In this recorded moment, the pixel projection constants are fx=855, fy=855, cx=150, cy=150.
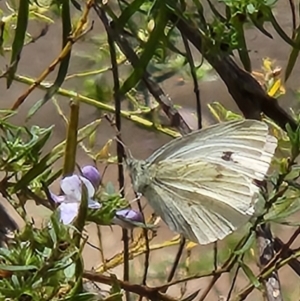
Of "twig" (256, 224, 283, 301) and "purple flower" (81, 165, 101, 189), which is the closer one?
"purple flower" (81, 165, 101, 189)

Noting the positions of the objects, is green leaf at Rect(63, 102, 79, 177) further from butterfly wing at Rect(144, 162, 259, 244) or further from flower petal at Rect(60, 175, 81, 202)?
butterfly wing at Rect(144, 162, 259, 244)

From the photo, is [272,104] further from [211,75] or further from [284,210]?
[211,75]

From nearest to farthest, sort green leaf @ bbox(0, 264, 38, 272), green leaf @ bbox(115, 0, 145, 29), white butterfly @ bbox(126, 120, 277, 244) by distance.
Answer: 1. green leaf @ bbox(0, 264, 38, 272)
2. green leaf @ bbox(115, 0, 145, 29)
3. white butterfly @ bbox(126, 120, 277, 244)

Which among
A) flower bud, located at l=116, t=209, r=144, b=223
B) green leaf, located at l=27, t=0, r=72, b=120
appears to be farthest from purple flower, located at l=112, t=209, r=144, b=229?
green leaf, located at l=27, t=0, r=72, b=120

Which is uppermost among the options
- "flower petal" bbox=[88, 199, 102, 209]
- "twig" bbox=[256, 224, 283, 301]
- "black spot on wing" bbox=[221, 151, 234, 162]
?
"flower petal" bbox=[88, 199, 102, 209]

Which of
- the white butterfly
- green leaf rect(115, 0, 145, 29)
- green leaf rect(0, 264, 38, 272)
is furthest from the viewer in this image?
the white butterfly

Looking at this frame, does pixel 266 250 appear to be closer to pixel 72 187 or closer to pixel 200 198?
pixel 200 198

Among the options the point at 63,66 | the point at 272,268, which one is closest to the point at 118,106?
the point at 63,66
